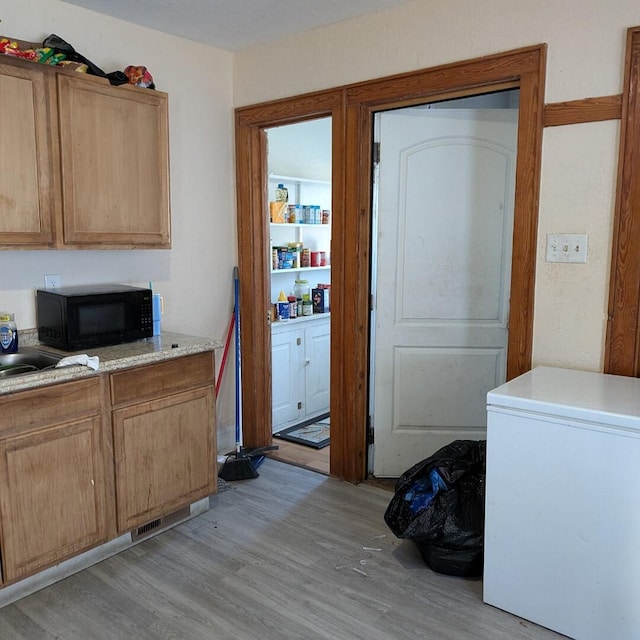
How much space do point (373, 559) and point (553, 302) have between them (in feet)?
4.53

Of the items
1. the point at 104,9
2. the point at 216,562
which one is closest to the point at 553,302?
the point at 216,562

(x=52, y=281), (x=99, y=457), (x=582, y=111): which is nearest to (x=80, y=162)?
(x=52, y=281)

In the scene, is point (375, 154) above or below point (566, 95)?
below

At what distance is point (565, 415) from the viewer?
195 cm

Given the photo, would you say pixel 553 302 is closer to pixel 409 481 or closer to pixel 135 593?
pixel 409 481

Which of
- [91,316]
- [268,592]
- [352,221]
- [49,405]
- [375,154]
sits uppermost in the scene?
[375,154]

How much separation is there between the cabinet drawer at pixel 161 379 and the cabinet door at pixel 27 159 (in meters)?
0.68

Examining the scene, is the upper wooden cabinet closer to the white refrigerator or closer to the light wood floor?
the light wood floor

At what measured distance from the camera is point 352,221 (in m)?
3.14

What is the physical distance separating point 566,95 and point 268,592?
2.37 meters

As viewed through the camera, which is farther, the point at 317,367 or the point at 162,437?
the point at 317,367

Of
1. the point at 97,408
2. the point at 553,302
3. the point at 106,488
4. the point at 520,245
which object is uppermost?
the point at 520,245

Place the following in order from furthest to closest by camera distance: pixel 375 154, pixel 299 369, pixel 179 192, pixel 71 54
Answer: pixel 299 369, pixel 179 192, pixel 375 154, pixel 71 54

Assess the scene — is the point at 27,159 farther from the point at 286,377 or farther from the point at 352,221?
the point at 286,377
